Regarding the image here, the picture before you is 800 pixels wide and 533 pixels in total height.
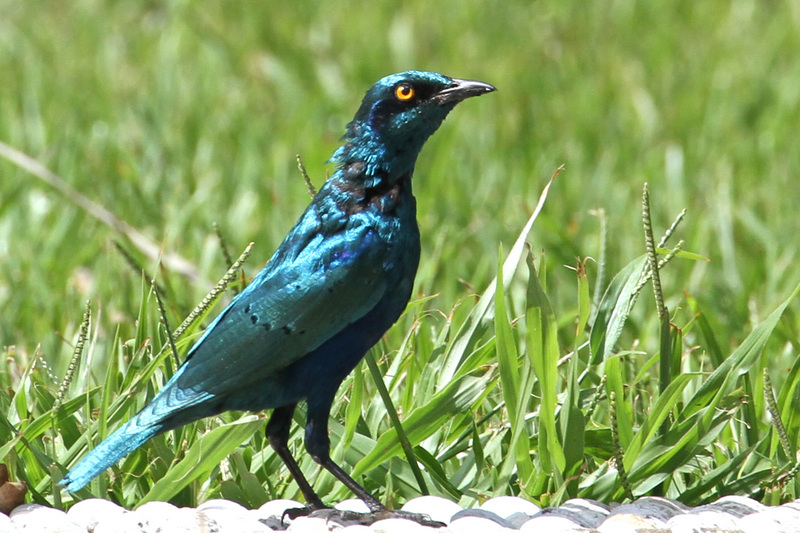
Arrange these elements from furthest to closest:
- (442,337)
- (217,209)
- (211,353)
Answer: (217,209)
(442,337)
(211,353)

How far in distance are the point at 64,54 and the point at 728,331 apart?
167 inches

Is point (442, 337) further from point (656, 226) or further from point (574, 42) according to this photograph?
point (574, 42)

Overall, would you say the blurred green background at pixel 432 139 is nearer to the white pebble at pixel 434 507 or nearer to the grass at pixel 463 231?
the grass at pixel 463 231

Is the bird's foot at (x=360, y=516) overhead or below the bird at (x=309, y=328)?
below

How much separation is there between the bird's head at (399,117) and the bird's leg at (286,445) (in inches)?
21.9

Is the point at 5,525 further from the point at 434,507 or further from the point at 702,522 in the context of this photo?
the point at 702,522

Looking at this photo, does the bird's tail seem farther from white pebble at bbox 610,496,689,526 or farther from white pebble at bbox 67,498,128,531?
white pebble at bbox 610,496,689,526

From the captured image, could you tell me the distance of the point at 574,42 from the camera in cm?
682

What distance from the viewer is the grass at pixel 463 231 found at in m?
2.54

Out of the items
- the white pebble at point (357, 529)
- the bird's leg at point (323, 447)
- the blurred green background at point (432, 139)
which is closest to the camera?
the white pebble at point (357, 529)

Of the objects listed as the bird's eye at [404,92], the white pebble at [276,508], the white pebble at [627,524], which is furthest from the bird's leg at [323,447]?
the bird's eye at [404,92]

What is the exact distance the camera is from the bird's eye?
271 centimetres

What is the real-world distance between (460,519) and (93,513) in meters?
0.68

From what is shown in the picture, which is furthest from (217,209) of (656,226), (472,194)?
(656,226)
